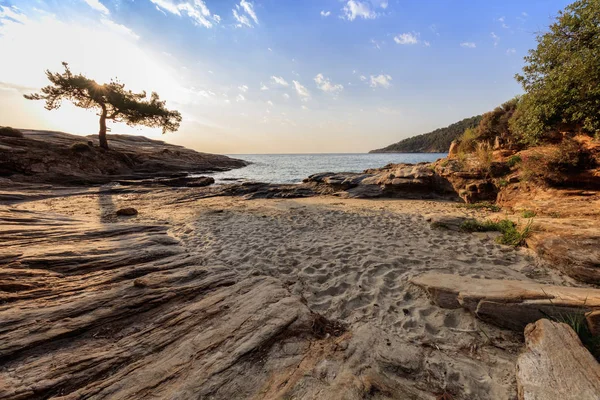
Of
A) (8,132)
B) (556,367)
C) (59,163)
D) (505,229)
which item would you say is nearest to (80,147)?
(59,163)

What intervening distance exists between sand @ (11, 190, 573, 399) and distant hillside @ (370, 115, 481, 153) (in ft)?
369

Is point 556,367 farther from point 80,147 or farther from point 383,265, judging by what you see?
point 80,147

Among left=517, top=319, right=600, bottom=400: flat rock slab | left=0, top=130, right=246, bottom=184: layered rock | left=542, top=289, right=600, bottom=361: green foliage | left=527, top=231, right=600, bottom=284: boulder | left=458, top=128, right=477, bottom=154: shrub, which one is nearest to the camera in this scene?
left=517, top=319, right=600, bottom=400: flat rock slab

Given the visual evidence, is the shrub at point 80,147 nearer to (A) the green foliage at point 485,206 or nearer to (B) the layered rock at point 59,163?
(B) the layered rock at point 59,163

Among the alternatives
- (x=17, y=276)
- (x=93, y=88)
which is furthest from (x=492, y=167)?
(x=93, y=88)

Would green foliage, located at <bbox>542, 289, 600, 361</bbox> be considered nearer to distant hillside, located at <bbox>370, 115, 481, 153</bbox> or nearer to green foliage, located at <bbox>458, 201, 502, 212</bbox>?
green foliage, located at <bbox>458, 201, 502, 212</bbox>

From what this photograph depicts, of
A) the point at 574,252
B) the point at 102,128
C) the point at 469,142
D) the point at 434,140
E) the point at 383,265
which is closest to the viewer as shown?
the point at 574,252

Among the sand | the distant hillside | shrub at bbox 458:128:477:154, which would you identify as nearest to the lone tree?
the sand

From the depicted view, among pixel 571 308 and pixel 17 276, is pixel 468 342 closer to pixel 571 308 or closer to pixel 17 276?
pixel 571 308

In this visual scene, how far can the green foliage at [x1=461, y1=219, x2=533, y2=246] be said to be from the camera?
6277 mm

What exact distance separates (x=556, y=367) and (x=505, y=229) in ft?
19.0

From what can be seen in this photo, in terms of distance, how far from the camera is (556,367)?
241 cm

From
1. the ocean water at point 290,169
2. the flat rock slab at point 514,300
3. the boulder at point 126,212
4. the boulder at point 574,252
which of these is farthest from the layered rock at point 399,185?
the ocean water at point 290,169

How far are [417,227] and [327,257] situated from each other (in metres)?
4.16
